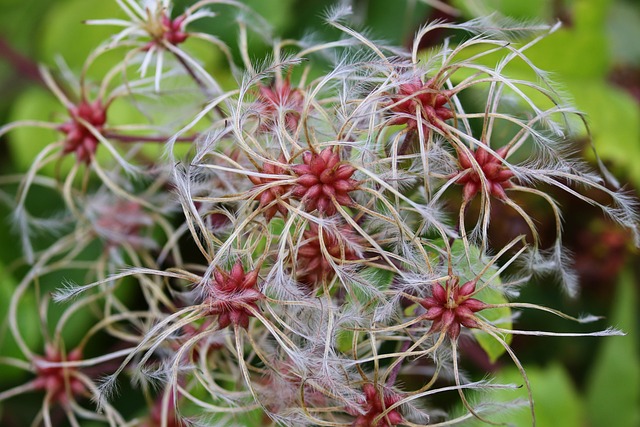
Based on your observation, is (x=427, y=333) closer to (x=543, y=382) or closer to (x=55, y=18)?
(x=543, y=382)

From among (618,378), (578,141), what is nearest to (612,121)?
(578,141)

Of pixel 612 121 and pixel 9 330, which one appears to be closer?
pixel 9 330

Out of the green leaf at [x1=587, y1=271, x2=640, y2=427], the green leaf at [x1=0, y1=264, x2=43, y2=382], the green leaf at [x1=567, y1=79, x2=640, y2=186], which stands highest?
the green leaf at [x1=567, y1=79, x2=640, y2=186]

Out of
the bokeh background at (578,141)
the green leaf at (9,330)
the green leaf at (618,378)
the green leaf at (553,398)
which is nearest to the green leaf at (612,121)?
the bokeh background at (578,141)

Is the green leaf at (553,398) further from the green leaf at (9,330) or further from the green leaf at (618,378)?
the green leaf at (9,330)

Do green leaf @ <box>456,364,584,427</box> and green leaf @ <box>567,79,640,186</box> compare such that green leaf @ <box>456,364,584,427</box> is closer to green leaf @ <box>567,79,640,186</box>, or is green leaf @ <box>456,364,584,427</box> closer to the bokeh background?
the bokeh background

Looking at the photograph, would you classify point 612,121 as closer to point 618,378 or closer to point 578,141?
point 578,141

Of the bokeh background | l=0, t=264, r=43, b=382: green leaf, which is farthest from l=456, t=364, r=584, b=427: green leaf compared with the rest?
l=0, t=264, r=43, b=382: green leaf
